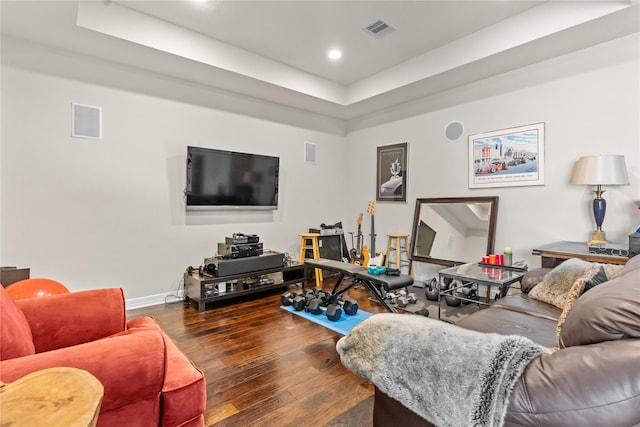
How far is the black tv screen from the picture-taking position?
3623 mm

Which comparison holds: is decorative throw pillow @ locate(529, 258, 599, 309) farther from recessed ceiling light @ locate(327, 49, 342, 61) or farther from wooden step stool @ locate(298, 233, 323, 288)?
recessed ceiling light @ locate(327, 49, 342, 61)

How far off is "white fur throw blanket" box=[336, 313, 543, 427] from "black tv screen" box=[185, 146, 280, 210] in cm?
307

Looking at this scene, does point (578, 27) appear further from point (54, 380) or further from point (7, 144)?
point (7, 144)

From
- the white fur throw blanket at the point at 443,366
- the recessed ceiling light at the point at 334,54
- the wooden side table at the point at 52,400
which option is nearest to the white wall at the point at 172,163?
the recessed ceiling light at the point at 334,54

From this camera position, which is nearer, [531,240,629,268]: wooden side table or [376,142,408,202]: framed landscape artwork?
[531,240,629,268]: wooden side table

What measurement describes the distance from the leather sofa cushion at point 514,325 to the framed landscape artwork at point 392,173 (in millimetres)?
2762

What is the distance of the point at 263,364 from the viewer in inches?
86.2

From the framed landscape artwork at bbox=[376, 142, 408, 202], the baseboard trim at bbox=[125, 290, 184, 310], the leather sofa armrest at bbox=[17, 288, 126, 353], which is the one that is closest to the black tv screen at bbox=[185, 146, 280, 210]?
the baseboard trim at bbox=[125, 290, 184, 310]

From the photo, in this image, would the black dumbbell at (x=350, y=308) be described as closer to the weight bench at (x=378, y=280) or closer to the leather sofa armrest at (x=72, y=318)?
the weight bench at (x=378, y=280)

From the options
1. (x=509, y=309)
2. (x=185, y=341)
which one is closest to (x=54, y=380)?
(x=185, y=341)

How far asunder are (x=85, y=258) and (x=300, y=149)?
297cm

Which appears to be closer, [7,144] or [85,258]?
[7,144]

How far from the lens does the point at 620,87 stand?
2.85 m

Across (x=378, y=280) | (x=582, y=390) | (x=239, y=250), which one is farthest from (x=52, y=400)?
(x=239, y=250)
